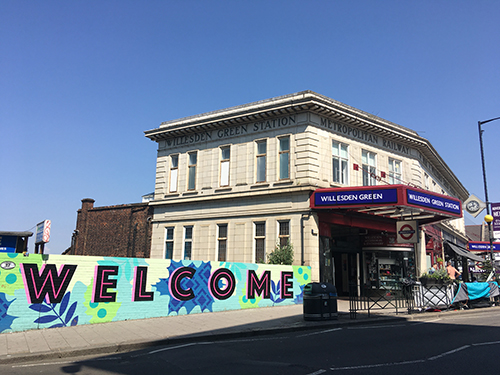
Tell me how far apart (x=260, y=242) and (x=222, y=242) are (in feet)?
8.62

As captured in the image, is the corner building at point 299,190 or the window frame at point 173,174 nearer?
the corner building at point 299,190

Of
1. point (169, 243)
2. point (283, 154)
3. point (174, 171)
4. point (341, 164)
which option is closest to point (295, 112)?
point (283, 154)

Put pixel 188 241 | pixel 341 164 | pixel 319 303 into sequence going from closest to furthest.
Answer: pixel 319 303 → pixel 341 164 → pixel 188 241

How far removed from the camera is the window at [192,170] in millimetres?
26453

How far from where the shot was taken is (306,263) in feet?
68.5

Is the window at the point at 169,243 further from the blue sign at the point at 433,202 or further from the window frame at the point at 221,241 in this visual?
the blue sign at the point at 433,202

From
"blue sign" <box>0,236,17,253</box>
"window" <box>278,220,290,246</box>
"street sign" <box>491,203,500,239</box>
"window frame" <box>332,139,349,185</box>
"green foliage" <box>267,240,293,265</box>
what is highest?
"window frame" <box>332,139,349,185</box>

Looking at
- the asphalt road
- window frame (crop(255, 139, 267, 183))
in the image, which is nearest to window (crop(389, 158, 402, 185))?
window frame (crop(255, 139, 267, 183))

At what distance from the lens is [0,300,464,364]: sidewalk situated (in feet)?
29.8

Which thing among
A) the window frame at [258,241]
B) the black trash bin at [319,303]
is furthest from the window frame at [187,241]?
the black trash bin at [319,303]

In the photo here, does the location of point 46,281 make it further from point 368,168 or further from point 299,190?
point 368,168

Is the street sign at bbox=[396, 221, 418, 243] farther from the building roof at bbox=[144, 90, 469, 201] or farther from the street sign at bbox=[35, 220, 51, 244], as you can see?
the street sign at bbox=[35, 220, 51, 244]

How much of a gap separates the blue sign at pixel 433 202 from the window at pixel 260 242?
25.8 ft

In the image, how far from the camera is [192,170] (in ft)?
87.4
